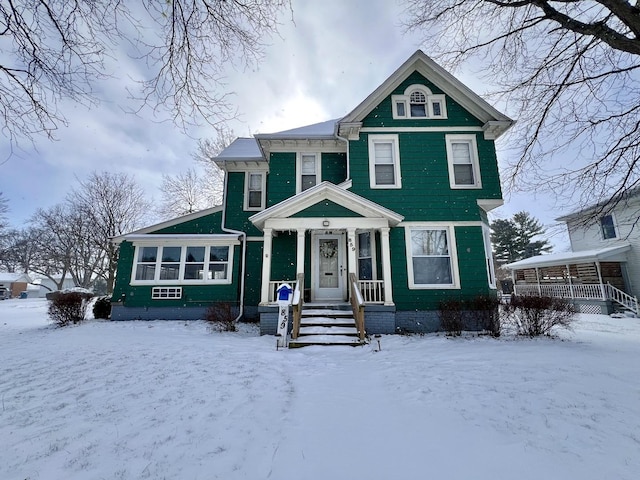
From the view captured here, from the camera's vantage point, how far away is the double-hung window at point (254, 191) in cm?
1120

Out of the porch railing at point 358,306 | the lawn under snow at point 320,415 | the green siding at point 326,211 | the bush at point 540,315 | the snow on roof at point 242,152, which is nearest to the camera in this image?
the lawn under snow at point 320,415

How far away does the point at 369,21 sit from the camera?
16.6ft

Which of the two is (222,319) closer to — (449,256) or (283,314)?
(283,314)

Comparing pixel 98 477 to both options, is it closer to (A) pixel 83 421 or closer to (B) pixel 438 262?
(A) pixel 83 421

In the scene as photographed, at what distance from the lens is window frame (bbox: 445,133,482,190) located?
891cm

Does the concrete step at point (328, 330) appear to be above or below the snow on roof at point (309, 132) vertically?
below

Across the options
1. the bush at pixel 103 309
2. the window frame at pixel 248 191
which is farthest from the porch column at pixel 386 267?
the bush at pixel 103 309

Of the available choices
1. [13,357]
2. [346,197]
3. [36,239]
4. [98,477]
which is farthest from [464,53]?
[36,239]

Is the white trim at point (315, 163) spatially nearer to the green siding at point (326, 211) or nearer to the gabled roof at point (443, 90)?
the gabled roof at point (443, 90)

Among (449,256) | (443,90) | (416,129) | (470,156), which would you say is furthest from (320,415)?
(443,90)

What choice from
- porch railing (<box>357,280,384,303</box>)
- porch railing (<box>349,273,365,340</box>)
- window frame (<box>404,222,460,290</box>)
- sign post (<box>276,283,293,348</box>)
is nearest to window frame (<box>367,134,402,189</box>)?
window frame (<box>404,222,460,290</box>)

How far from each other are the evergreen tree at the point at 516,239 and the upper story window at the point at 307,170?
3209 cm

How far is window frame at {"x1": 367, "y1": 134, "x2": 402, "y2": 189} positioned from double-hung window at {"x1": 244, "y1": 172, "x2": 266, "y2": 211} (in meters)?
4.50

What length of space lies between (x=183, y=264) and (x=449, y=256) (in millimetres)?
9455
